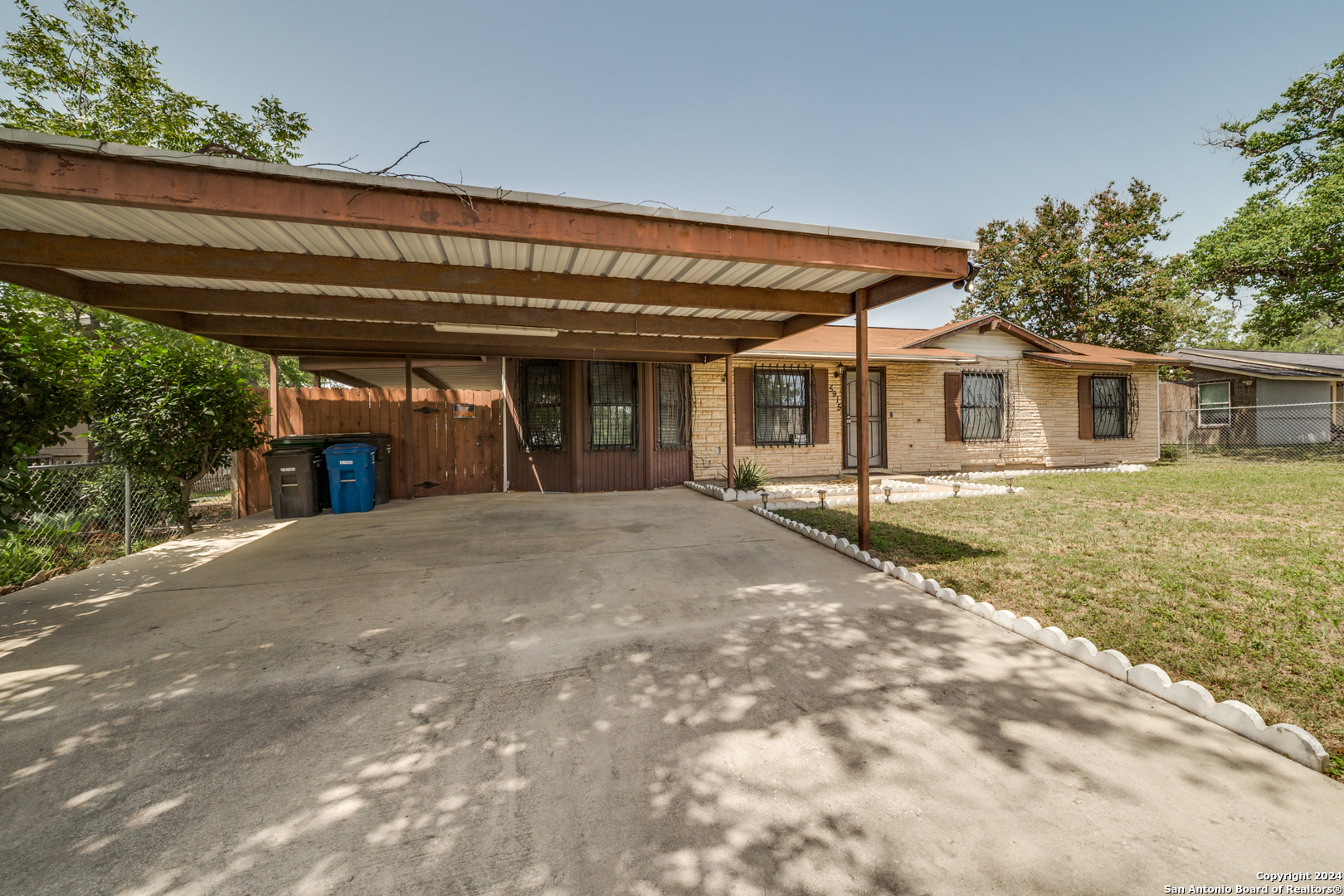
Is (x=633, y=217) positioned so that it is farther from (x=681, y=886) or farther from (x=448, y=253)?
(x=681, y=886)

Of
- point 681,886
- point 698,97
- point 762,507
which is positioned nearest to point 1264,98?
point 698,97

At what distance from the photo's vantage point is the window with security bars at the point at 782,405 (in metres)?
10.4

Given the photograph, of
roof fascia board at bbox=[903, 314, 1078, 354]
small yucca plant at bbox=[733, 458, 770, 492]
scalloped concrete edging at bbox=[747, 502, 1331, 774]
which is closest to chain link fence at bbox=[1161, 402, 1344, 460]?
roof fascia board at bbox=[903, 314, 1078, 354]

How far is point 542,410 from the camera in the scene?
30.3ft

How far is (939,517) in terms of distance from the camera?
258 inches

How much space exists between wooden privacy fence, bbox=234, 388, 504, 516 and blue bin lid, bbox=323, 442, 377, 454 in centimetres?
110

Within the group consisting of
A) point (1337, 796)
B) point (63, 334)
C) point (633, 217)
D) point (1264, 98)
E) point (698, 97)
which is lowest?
point (1337, 796)

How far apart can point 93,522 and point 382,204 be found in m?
8.58

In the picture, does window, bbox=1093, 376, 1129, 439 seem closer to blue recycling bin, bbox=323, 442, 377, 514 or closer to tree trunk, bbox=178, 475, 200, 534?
blue recycling bin, bbox=323, 442, 377, 514

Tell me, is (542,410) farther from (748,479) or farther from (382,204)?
(382,204)

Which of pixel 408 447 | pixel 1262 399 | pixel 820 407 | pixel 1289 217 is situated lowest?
pixel 408 447

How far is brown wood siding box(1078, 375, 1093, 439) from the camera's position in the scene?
12.7 m

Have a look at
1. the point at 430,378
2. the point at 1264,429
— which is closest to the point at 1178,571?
the point at 430,378

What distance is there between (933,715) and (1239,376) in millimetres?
25238
